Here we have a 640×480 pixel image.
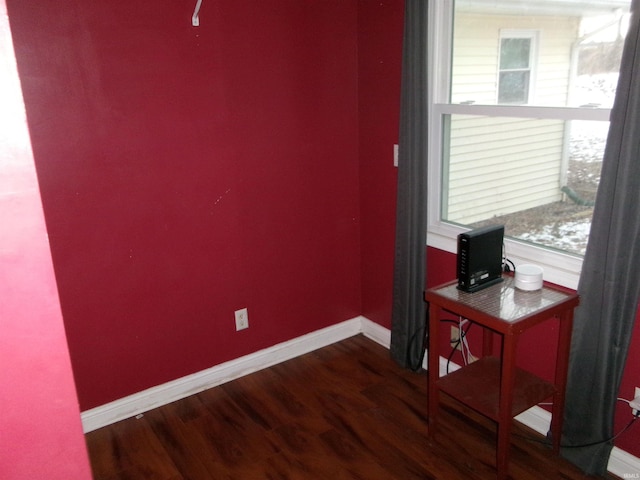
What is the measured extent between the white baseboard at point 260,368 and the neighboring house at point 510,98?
93 cm

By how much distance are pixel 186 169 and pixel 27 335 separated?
161 cm

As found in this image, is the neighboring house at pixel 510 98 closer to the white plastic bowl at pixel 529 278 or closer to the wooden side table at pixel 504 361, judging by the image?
the white plastic bowl at pixel 529 278

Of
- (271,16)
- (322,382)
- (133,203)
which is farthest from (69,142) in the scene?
(322,382)

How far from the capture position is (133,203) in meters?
2.38

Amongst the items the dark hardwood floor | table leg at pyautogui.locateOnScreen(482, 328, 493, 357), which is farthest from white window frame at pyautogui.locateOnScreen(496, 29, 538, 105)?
the dark hardwood floor

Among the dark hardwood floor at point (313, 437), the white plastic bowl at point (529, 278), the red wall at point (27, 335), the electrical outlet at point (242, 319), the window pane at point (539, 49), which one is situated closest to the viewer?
the red wall at point (27, 335)

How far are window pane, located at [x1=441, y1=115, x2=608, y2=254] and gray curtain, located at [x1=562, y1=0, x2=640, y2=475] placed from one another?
0.29 metres

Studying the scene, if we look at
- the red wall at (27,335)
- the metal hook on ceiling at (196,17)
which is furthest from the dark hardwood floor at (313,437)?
the metal hook on ceiling at (196,17)

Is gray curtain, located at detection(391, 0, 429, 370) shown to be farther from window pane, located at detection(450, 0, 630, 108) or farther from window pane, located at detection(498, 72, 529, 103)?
window pane, located at detection(498, 72, 529, 103)

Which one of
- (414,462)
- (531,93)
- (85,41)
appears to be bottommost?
A: (414,462)

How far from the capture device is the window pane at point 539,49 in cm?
194

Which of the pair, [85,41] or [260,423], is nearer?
[85,41]

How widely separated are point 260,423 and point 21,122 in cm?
194

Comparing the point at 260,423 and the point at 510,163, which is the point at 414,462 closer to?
the point at 260,423
